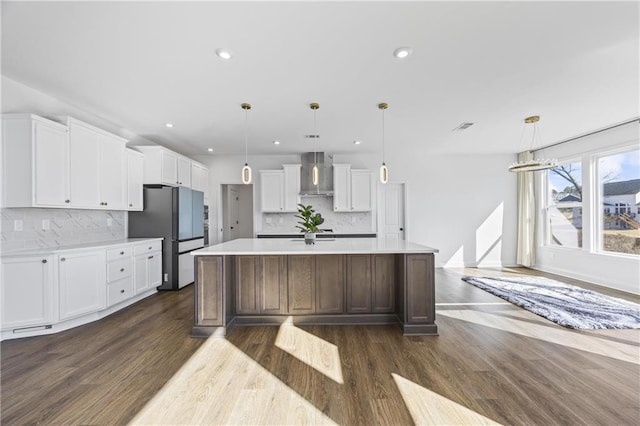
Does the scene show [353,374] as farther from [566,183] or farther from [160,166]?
[566,183]

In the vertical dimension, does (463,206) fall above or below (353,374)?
above

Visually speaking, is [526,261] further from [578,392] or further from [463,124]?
[578,392]

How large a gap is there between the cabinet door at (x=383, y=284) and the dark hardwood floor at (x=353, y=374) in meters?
0.24

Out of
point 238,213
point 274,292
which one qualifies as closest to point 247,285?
point 274,292

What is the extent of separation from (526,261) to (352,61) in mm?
6110

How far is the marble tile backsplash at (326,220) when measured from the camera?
20.5ft

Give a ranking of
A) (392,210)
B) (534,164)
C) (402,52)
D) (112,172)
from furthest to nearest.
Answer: (392,210), (534,164), (112,172), (402,52)

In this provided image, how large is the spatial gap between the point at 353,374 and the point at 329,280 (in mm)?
1151

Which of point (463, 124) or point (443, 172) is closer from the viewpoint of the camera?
point (463, 124)

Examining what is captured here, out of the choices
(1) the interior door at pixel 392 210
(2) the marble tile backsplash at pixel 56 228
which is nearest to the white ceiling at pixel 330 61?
(2) the marble tile backsplash at pixel 56 228

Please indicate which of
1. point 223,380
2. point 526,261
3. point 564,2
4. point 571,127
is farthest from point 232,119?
point 526,261

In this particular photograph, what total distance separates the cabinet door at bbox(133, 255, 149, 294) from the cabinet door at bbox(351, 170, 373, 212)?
3.92 metres

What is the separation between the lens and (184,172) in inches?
206

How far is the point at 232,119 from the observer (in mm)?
4004
